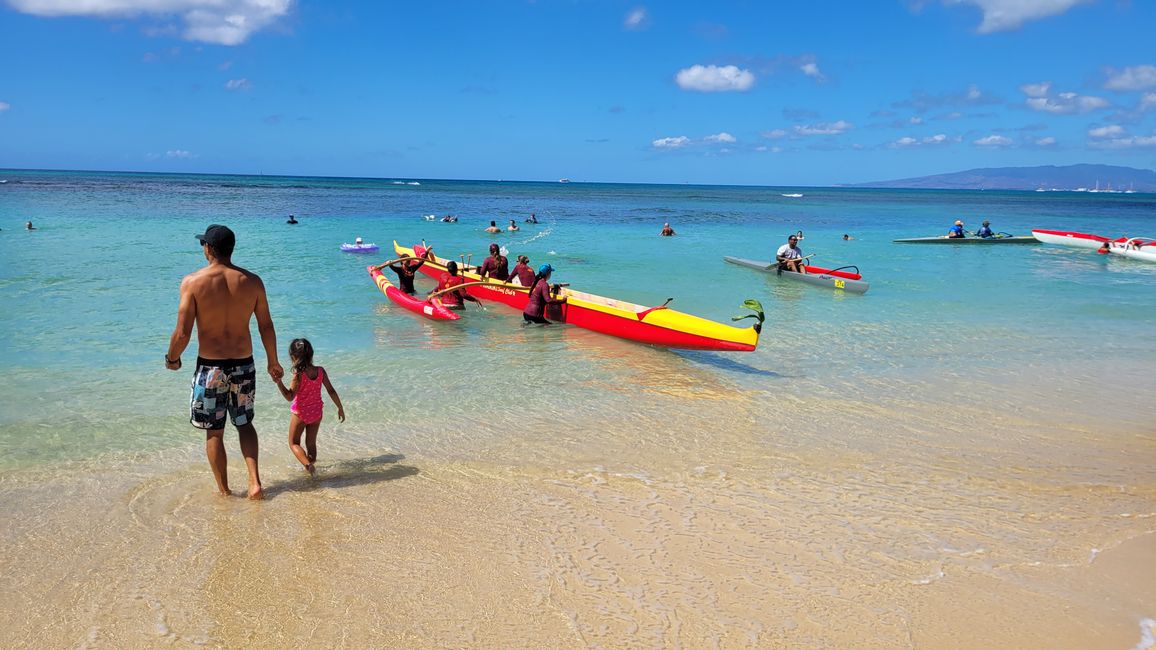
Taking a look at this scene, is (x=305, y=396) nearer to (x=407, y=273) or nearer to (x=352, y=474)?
(x=352, y=474)

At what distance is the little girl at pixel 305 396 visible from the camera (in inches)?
211

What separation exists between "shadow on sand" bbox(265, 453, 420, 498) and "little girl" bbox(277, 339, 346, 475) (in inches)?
5.2

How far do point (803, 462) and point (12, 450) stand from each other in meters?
6.52

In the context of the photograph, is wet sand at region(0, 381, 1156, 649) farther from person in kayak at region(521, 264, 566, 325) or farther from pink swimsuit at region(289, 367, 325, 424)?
person in kayak at region(521, 264, 566, 325)

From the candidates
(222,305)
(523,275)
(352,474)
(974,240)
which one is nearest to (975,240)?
(974,240)

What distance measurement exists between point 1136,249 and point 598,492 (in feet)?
93.6

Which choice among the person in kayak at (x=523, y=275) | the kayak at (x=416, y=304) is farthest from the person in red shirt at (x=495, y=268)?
the kayak at (x=416, y=304)

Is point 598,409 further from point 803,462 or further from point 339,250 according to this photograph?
point 339,250

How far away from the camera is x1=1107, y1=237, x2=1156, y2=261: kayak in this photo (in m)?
25.5

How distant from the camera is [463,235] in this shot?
33.8 metres

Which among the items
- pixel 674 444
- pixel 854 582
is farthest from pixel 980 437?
pixel 854 582

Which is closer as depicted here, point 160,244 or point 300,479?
point 300,479

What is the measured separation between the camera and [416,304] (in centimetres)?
1327

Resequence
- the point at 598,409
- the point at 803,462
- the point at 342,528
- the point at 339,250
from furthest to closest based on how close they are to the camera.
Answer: the point at 339,250, the point at 598,409, the point at 803,462, the point at 342,528
